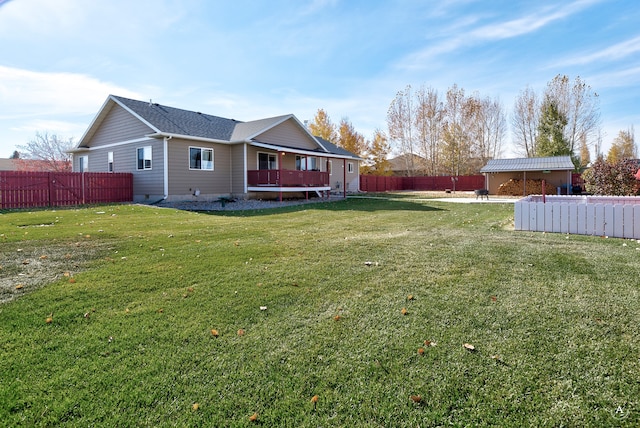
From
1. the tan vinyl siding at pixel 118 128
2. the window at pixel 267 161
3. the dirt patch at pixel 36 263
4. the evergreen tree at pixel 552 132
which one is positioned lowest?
the dirt patch at pixel 36 263

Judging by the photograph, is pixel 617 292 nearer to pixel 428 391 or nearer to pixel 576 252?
pixel 576 252

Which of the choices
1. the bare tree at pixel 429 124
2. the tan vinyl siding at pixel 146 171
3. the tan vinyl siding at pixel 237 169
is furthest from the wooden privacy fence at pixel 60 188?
the bare tree at pixel 429 124

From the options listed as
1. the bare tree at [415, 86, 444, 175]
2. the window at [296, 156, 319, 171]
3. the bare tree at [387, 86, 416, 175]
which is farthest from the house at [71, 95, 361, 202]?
the bare tree at [415, 86, 444, 175]

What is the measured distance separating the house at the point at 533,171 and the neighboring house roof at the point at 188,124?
16878mm

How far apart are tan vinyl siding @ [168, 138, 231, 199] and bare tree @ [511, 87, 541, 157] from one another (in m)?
35.9

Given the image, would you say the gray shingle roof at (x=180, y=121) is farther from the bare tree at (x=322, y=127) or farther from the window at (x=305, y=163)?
the bare tree at (x=322, y=127)

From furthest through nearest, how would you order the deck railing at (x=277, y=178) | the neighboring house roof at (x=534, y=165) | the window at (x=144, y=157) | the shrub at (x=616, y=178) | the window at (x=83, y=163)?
the neighboring house roof at (x=534, y=165) → the window at (x=83, y=163) → the deck railing at (x=277, y=178) → the window at (x=144, y=157) → the shrub at (x=616, y=178)

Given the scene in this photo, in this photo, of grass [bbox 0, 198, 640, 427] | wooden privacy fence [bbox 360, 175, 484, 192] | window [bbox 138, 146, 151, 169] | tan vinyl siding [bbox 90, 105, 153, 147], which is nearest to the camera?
grass [bbox 0, 198, 640, 427]

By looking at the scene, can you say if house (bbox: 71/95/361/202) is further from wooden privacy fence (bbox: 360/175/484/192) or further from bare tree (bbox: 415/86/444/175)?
bare tree (bbox: 415/86/444/175)

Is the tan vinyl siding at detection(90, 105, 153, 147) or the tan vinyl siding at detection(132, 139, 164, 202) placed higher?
the tan vinyl siding at detection(90, 105, 153, 147)

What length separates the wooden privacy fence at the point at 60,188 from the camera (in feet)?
47.8

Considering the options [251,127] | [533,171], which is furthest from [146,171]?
[533,171]

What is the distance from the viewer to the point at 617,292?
394 cm

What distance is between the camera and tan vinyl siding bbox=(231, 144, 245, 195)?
19.5 meters
